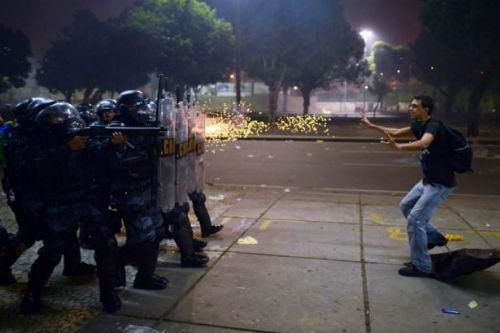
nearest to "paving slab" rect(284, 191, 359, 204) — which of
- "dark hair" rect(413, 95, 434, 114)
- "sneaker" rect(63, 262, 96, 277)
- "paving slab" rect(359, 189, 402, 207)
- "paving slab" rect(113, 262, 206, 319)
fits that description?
"paving slab" rect(359, 189, 402, 207)

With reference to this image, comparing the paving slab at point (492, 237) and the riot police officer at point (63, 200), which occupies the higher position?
the riot police officer at point (63, 200)

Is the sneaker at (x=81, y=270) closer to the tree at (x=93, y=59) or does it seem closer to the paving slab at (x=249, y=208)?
the paving slab at (x=249, y=208)

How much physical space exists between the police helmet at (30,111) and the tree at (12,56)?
46.9 m

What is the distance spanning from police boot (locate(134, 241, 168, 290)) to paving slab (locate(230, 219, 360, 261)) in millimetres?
1360

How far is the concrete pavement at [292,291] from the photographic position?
12.4 feet

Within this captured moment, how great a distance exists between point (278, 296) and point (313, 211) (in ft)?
11.5

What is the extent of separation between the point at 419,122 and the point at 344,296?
1915 millimetres

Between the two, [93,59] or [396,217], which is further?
[93,59]

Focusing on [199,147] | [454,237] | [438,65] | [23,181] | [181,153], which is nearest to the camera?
[23,181]

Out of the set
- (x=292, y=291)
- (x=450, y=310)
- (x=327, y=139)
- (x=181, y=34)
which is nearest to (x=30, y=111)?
(x=292, y=291)

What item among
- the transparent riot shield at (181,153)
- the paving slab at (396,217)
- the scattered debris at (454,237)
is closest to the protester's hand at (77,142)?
the transparent riot shield at (181,153)

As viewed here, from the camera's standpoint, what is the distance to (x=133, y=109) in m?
4.54

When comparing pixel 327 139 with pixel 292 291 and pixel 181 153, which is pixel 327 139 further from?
pixel 292 291

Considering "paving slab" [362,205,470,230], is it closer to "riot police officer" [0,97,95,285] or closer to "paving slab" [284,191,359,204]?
"paving slab" [284,191,359,204]
